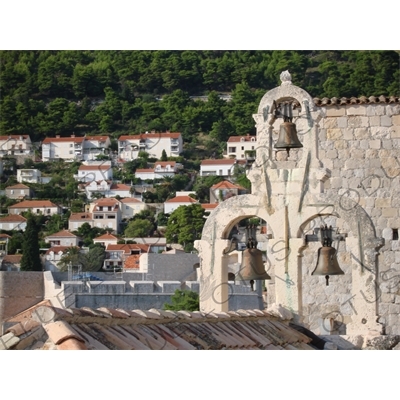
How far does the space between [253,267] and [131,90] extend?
53532mm

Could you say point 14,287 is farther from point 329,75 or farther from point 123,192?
point 123,192

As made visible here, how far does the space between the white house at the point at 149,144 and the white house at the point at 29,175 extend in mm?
4194

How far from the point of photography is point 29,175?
7362 centimetres

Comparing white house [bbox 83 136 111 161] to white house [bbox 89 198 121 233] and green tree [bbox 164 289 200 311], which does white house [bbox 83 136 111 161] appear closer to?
white house [bbox 89 198 121 233]

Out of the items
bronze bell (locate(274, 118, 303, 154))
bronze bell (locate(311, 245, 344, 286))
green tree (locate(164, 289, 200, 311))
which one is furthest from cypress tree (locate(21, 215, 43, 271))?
bronze bell (locate(311, 245, 344, 286))

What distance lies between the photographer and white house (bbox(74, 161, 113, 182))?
74562mm

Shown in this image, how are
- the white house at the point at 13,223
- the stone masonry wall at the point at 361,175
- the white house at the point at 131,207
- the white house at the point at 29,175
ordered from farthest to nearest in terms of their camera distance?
the white house at the point at 131,207 → the white house at the point at 29,175 → the white house at the point at 13,223 → the stone masonry wall at the point at 361,175

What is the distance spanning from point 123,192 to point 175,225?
13479 millimetres

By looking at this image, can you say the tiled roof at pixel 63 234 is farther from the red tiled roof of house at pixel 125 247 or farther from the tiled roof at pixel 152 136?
the tiled roof at pixel 152 136

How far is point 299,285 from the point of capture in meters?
12.8

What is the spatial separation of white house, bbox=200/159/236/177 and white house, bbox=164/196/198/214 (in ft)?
6.47

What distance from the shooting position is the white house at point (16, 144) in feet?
219

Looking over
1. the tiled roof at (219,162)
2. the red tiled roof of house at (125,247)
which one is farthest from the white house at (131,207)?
the red tiled roof of house at (125,247)

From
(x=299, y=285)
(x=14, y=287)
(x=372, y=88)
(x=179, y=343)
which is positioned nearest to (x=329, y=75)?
(x=372, y=88)
